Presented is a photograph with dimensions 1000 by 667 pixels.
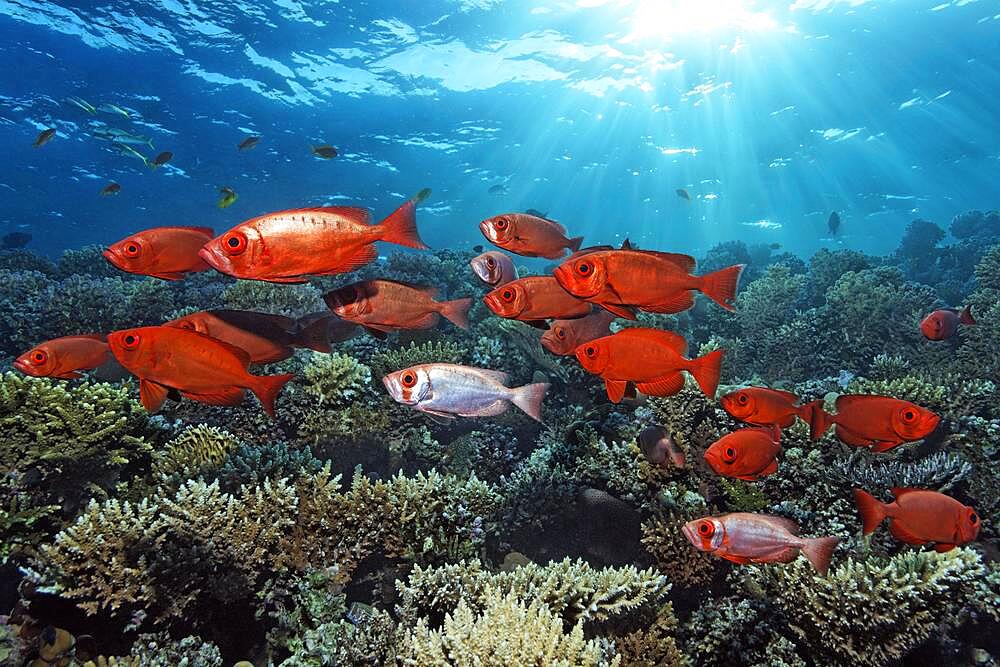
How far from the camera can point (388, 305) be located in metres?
3.00

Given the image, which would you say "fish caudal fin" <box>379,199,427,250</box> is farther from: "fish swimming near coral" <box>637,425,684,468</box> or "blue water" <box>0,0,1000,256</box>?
"blue water" <box>0,0,1000,256</box>

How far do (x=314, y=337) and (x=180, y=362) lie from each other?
2.64 feet

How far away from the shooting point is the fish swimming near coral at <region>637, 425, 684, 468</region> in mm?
5199

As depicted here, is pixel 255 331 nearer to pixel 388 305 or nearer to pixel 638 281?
pixel 388 305

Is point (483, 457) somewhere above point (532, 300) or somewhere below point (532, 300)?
below

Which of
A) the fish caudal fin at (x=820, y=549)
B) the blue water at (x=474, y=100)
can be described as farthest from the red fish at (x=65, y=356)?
the blue water at (x=474, y=100)

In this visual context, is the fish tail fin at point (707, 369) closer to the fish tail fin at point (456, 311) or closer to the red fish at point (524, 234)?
the red fish at point (524, 234)

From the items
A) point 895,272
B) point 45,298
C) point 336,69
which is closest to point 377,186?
point 336,69

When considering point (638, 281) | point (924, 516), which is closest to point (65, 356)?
point (638, 281)

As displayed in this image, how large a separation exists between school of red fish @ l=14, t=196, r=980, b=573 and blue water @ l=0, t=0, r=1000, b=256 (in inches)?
825

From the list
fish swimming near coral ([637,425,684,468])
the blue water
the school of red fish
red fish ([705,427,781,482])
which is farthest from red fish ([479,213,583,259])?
the blue water

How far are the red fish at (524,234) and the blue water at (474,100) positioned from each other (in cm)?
2045

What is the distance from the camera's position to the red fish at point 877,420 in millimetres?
3318

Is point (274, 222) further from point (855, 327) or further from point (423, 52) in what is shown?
point (423, 52)
